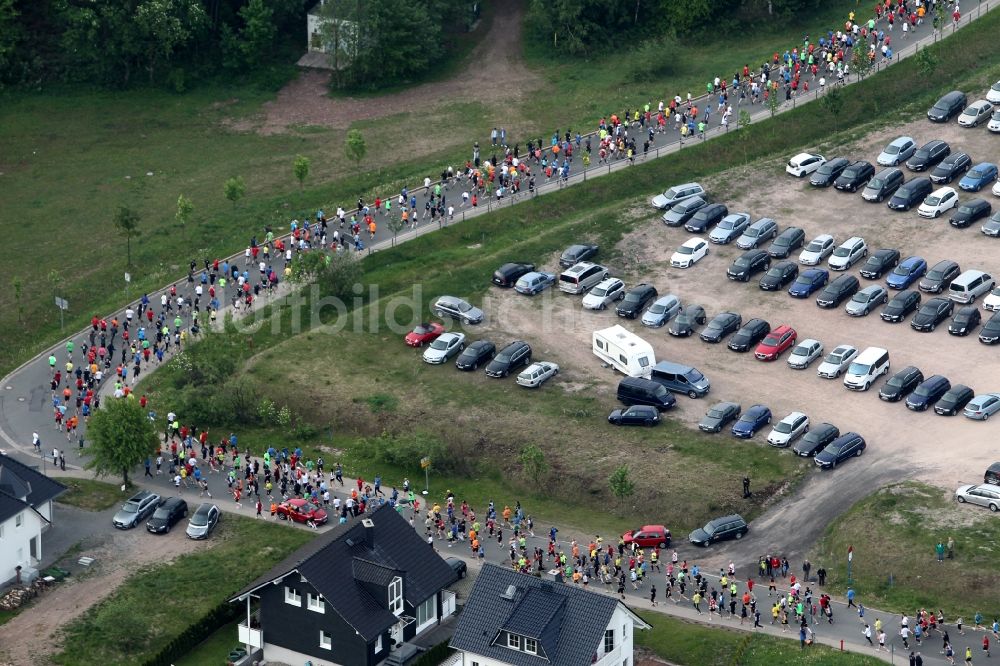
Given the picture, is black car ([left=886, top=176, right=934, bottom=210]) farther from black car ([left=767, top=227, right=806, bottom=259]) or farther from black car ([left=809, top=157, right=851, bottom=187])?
black car ([left=767, top=227, right=806, bottom=259])

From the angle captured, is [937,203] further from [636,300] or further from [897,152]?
[636,300]

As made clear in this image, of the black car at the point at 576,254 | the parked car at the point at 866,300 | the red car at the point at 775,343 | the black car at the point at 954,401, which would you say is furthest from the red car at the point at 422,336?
the black car at the point at 954,401

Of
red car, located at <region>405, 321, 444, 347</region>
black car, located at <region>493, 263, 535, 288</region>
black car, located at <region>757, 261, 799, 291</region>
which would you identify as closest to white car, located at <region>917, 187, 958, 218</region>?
black car, located at <region>757, 261, 799, 291</region>

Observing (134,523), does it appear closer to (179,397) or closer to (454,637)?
(179,397)

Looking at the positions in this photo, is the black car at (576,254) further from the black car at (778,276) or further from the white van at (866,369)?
the white van at (866,369)

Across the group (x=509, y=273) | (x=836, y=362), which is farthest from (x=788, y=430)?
(x=509, y=273)
